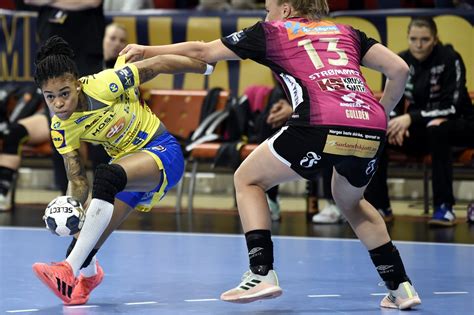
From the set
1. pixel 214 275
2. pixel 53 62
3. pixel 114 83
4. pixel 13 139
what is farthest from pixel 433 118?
pixel 53 62

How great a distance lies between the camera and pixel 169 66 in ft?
18.4

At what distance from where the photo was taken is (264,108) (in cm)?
1000

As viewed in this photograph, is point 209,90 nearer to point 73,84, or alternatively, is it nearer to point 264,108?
point 264,108

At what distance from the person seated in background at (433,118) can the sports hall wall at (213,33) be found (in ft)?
2.98

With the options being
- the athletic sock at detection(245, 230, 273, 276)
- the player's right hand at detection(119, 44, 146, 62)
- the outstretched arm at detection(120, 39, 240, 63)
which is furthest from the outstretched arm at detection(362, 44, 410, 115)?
the player's right hand at detection(119, 44, 146, 62)

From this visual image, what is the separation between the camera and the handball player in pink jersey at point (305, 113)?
518 cm

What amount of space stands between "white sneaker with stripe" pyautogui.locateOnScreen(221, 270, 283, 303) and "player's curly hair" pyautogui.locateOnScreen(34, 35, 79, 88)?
1.37m

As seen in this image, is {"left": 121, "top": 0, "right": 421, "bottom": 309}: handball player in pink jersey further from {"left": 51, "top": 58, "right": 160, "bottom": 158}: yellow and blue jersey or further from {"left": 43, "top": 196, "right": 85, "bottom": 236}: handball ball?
{"left": 43, "top": 196, "right": 85, "bottom": 236}: handball ball


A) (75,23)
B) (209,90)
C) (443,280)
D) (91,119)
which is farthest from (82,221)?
(209,90)

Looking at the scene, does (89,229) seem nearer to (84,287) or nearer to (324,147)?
(84,287)

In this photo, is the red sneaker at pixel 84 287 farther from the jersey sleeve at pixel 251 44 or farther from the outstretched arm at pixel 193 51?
the jersey sleeve at pixel 251 44

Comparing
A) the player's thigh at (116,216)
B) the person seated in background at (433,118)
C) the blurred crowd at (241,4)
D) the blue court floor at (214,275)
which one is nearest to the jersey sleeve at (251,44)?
the player's thigh at (116,216)

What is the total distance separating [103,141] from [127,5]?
6580 mm

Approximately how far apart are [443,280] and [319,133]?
167 centimetres
